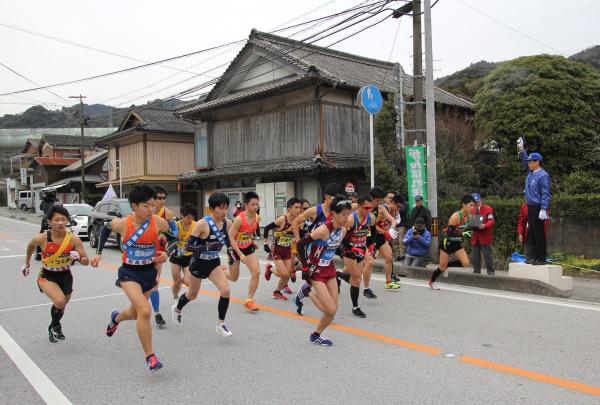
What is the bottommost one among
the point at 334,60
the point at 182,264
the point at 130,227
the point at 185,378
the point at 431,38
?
the point at 185,378

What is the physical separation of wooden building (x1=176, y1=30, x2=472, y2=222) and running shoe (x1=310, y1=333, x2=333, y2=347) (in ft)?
38.6

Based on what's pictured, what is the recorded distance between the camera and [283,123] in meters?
19.9

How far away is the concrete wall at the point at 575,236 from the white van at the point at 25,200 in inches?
2065

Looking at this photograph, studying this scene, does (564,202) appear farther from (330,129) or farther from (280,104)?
(280,104)

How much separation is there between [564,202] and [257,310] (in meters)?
7.57

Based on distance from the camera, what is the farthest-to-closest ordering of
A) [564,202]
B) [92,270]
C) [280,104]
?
[280,104], [92,270], [564,202]

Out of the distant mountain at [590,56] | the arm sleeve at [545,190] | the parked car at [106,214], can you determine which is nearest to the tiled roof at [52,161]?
the parked car at [106,214]

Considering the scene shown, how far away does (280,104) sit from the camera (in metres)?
20.1

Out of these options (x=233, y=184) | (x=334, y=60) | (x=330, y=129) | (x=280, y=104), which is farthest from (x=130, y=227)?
(x=334, y=60)

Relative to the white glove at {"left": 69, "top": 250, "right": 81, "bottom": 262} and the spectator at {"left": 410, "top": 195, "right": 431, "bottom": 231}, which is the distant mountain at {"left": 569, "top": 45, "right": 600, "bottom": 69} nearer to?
the spectator at {"left": 410, "top": 195, "right": 431, "bottom": 231}

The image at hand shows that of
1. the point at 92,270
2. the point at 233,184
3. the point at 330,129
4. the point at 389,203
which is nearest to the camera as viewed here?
the point at 389,203

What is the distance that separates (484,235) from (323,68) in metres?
12.7

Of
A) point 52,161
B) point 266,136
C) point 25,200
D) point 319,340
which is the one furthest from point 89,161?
point 319,340

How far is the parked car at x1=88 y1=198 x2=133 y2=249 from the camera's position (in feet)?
55.4
